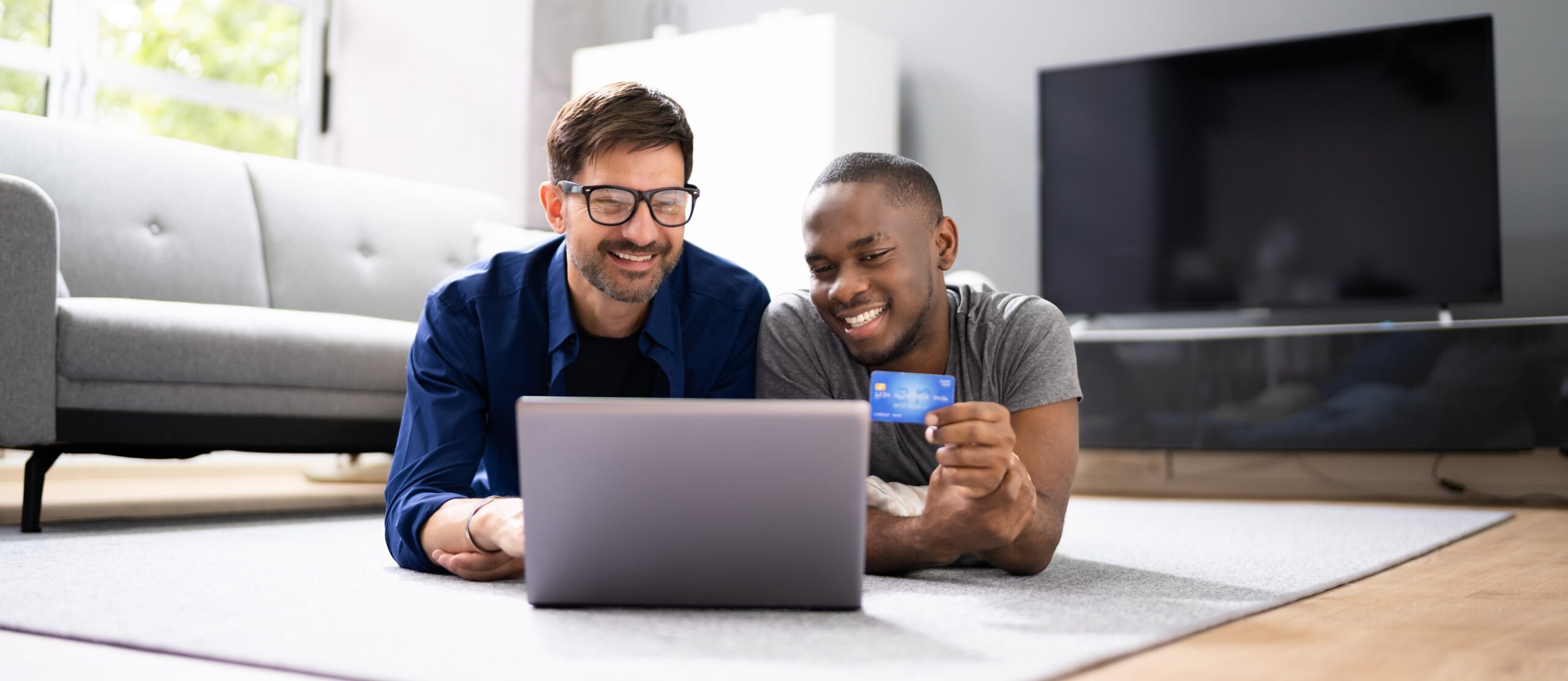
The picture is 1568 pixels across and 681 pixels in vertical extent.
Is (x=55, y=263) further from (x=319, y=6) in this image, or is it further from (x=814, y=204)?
(x=319, y=6)

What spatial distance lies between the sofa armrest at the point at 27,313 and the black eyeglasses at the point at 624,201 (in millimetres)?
1096

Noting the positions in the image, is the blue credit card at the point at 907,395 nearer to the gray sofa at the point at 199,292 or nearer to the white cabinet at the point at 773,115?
the gray sofa at the point at 199,292

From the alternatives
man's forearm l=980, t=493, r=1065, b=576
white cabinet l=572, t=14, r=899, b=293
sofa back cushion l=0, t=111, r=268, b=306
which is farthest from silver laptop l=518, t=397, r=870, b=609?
white cabinet l=572, t=14, r=899, b=293

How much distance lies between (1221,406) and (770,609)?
281 cm

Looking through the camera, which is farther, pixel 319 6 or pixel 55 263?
pixel 319 6

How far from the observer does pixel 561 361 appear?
1591 millimetres

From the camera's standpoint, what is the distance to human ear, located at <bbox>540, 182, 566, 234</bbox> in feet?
5.15

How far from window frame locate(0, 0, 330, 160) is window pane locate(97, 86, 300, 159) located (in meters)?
0.02

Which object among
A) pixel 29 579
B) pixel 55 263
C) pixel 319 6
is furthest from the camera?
pixel 319 6

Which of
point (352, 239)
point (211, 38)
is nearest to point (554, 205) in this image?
point (352, 239)

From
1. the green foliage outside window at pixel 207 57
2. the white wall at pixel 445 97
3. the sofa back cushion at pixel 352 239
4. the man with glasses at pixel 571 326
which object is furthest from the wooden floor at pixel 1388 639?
the white wall at pixel 445 97

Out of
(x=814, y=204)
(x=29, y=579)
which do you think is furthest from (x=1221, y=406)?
(x=29, y=579)

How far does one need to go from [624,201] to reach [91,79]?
3.59m

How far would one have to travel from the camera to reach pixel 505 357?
1604 mm
